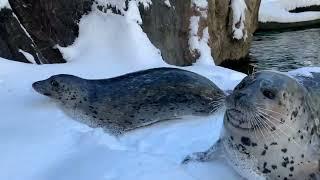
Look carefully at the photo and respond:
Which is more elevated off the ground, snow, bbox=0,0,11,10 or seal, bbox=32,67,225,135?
snow, bbox=0,0,11,10

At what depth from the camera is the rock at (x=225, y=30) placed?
930 cm

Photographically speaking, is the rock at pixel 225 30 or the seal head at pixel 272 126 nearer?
the seal head at pixel 272 126

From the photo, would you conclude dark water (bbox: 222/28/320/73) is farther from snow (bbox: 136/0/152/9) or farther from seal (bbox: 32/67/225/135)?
seal (bbox: 32/67/225/135)

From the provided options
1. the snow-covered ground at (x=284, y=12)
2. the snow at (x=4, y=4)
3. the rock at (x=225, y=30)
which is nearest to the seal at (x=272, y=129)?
the snow at (x=4, y=4)

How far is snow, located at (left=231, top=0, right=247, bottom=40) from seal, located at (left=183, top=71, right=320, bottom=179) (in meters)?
→ 7.14

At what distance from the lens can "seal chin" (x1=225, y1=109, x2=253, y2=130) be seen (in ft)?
8.70

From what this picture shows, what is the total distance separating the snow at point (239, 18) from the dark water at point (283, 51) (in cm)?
64

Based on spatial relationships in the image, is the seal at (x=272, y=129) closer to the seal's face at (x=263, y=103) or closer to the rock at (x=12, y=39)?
the seal's face at (x=263, y=103)

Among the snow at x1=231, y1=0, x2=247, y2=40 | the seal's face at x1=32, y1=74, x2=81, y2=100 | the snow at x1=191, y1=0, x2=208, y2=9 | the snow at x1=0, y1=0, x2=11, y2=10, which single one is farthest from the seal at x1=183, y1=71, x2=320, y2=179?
the snow at x1=231, y1=0, x2=247, y2=40

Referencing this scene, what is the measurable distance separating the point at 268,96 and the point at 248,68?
788 cm

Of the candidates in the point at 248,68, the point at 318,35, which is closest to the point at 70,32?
the point at 248,68

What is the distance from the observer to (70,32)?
6398 mm

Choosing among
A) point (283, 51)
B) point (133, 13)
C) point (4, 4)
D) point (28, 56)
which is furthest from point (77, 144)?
point (283, 51)

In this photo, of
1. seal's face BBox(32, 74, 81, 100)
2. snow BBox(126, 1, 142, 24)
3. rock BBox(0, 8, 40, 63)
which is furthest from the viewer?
snow BBox(126, 1, 142, 24)
